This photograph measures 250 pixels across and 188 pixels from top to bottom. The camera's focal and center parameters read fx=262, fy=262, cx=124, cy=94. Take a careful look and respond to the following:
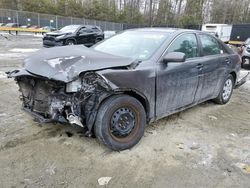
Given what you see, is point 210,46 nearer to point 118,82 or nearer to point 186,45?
point 186,45

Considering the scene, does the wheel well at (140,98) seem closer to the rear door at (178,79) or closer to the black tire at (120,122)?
the black tire at (120,122)

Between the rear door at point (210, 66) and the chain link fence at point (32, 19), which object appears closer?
the rear door at point (210, 66)

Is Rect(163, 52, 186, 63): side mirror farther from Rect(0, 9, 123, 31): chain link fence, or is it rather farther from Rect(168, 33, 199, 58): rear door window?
Rect(0, 9, 123, 31): chain link fence

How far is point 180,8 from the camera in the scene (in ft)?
190

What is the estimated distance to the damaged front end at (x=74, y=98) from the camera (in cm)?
312

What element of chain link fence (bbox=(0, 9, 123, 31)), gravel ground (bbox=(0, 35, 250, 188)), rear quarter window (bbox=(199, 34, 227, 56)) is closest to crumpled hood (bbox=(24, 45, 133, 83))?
gravel ground (bbox=(0, 35, 250, 188))

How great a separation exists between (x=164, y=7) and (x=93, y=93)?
189 feet

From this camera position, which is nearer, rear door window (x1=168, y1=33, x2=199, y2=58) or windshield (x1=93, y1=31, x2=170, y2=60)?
windshield (x1=93, y1=31, x2=170, y2=60)

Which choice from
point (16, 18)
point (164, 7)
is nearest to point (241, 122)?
point (16, 18)

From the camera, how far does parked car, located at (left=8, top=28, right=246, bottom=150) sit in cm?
315

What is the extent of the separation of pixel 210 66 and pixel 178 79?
1076 mm

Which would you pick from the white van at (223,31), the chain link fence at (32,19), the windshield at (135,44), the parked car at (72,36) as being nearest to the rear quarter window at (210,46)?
the windshield at (135,44)

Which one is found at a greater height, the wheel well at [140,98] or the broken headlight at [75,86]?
the broken headlight at [75,86]

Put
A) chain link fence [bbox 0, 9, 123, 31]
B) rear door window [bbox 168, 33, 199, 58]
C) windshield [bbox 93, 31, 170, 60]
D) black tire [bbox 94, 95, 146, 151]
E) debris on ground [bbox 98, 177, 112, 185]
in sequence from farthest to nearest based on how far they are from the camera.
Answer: chain link fence [bbox 0, 9, 123, 31] < rear door window [bbox 168, 33, 199, 58] < windshield [bbox 93, 31, 170, 60] < black tire [bbox 94, 95, 146, 151] < debris on ground [bbox 98, 177, 112, 185]
